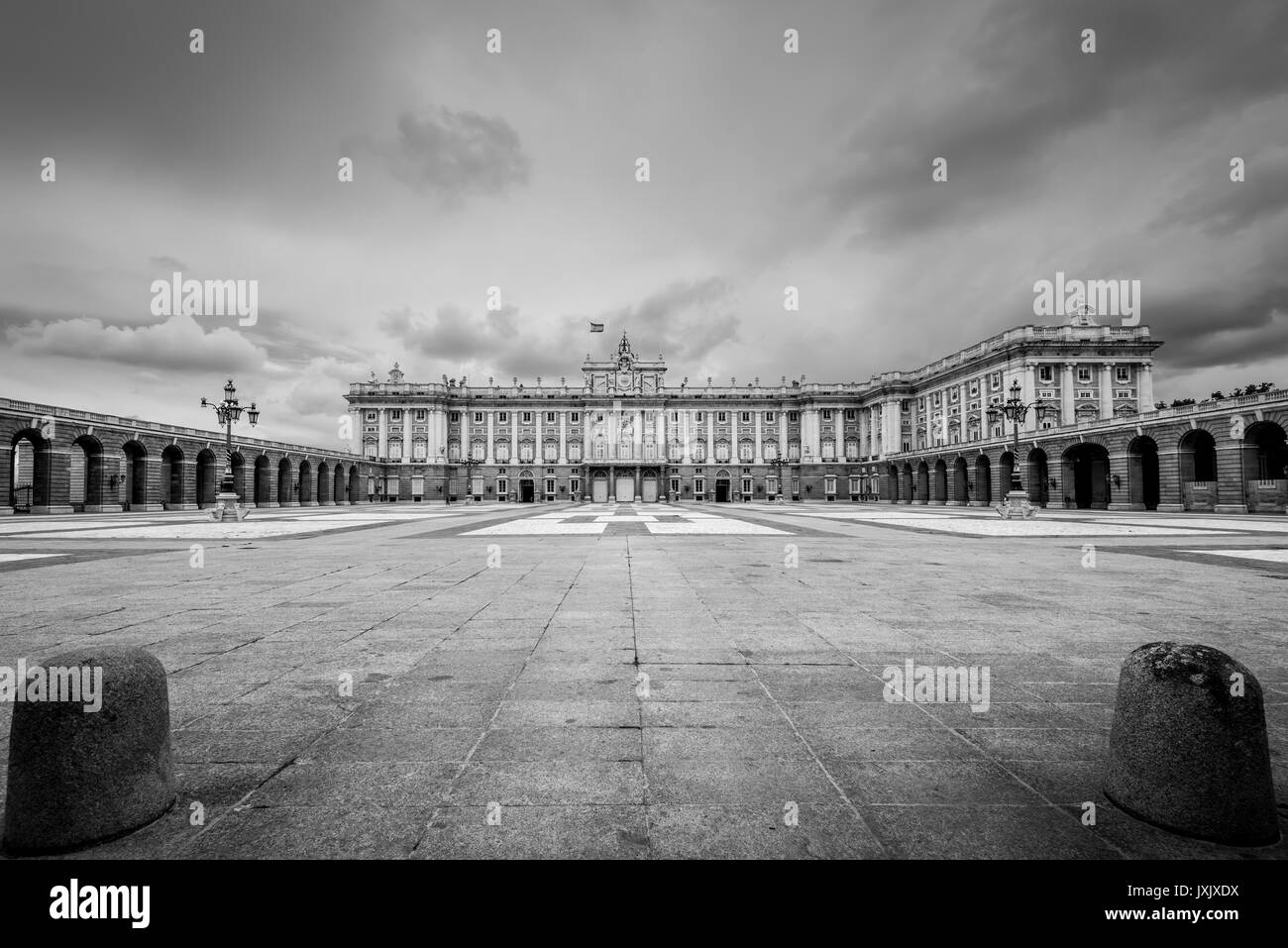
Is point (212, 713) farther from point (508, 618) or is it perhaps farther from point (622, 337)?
point (622, 337)

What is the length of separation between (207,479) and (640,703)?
5633 centimetres

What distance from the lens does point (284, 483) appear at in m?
55.6

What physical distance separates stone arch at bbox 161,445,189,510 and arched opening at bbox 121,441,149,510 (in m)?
1.12

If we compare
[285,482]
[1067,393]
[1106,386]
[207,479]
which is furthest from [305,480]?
[1106,386]

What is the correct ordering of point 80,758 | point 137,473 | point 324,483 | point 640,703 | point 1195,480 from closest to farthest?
1. point 80,758
2. point 640,703
3. point 1195,480
4. point 137,473
5. point 324,483

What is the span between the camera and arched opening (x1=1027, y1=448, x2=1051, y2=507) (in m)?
46.9

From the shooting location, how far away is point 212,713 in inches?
142

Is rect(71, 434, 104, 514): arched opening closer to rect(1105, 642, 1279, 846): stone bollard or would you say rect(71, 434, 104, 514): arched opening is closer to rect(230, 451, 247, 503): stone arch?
rect(230, 451, 247, 503): stone arch

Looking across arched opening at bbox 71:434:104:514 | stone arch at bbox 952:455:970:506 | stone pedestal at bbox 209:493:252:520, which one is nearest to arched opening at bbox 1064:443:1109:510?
stone arch at bbox 952:455:970:506

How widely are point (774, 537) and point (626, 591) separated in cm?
921

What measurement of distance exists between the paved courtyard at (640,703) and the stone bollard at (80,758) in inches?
5.3

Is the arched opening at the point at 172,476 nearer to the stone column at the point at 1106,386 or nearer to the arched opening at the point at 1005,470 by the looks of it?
the arched opening at the point at 1005,470

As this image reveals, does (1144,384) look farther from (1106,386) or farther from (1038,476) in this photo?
(1038,476)
